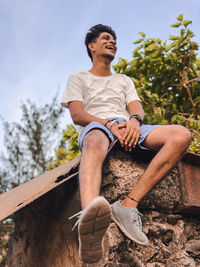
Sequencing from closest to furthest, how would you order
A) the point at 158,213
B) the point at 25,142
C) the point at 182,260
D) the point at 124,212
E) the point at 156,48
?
the point at 124,212 < the point at 182,260 < the point at 158,213 < the point at 156,48 < the point at 25,142

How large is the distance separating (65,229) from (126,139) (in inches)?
28.0

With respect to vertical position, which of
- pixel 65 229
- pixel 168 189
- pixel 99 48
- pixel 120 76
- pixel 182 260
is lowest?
pixel 182 260

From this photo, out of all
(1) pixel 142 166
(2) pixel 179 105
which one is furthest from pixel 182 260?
(2) pixel 179 105

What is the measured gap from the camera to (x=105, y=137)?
6.02ft

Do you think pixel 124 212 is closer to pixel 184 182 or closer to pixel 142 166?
pixel 142 166

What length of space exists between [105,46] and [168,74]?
1.55m

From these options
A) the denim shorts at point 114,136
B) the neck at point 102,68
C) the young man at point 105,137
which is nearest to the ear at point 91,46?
the young man at point 105,137

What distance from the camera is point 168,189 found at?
204cm

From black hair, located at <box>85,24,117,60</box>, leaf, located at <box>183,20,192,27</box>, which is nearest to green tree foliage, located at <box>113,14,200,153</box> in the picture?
leaf, located at <box>183,20,192,27</box>

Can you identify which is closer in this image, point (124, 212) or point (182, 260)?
point (124, 212)

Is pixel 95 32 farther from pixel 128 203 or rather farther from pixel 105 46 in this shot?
pixel 128 203

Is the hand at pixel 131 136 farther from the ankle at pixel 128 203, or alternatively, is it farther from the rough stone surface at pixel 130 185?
the ankle at pixel 128 203

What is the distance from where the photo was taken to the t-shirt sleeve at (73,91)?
2.21 m

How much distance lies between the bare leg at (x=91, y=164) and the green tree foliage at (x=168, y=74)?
188 cm
